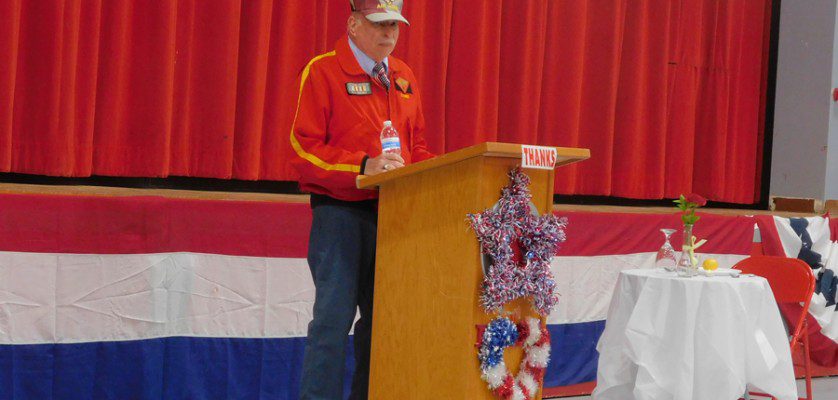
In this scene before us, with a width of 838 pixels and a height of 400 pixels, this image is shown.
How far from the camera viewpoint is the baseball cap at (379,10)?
2227 millimetres

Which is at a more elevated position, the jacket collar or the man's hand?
the jacket collar

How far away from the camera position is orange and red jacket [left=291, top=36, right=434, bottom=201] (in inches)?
85.0

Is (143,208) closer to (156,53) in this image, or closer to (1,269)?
(1,269)

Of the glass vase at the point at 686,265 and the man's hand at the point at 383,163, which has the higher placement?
the man's hand at the point at 383,163

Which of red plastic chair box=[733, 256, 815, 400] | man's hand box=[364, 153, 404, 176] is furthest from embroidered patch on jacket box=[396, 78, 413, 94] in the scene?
red plastic chair box=[733, 256, 815, 400]

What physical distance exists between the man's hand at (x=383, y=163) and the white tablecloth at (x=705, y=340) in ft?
5.85

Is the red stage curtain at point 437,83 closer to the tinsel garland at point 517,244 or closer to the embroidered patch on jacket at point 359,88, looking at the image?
the embroidered patch on jacket at point 359,88

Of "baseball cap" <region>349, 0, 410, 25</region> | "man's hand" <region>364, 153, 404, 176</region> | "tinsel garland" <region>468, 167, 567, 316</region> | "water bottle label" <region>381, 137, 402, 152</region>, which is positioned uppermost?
"baseball cap" <region>349, 0, 410, 25</region>

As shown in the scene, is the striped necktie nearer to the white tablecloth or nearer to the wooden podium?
the wooden podium

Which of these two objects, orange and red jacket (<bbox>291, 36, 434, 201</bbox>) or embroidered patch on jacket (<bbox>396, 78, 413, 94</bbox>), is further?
embroidered patch on jacket (<bbox>396, 78, 413, 94</bbox>)

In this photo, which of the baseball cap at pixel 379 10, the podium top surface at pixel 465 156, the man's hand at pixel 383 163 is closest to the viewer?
the podium top surface at pixel 465 156

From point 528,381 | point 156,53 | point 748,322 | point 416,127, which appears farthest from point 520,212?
point 156,53

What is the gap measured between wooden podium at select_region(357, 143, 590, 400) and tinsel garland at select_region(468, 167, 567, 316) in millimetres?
23

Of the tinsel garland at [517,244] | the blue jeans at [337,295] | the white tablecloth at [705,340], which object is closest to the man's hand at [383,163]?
the blue jeans at [337,295]
